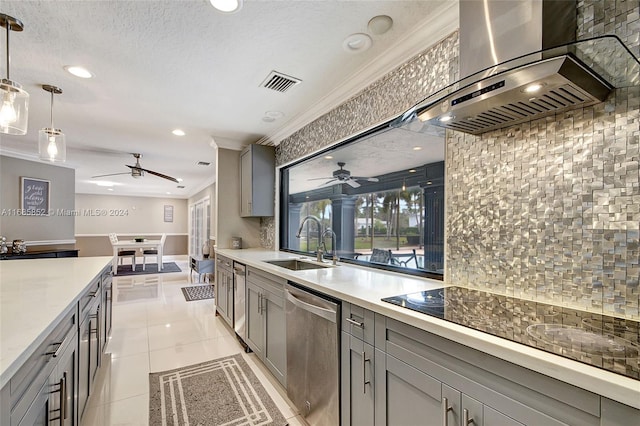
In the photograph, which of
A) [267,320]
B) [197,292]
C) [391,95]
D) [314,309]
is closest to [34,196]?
[197,292]

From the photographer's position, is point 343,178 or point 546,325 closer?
point 546,325

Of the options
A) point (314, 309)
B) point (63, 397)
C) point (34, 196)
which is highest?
point (34, 196)

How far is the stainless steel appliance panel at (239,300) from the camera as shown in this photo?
9.59 ft

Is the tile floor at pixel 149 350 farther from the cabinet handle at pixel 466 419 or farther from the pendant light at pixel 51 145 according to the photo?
the pendant light at pixel 51 145

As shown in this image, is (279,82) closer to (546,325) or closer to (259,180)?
(259,180)

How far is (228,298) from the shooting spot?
3.45 meters

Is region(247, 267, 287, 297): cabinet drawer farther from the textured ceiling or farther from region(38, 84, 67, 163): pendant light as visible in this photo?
region(38, 84, 67, 163): pendant light

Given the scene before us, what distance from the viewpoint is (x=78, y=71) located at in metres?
2.27

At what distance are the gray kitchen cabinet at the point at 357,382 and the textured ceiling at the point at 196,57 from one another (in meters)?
1.75

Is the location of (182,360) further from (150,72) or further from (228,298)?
(150,72)

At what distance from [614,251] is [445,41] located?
1.29 m

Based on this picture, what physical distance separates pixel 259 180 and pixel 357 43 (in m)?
2.37

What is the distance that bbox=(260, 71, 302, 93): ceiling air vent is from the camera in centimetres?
232

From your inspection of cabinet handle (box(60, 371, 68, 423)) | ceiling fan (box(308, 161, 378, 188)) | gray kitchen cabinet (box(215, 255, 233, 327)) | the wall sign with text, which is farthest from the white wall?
cabinet handle (box(60, 371, 68, 423))
